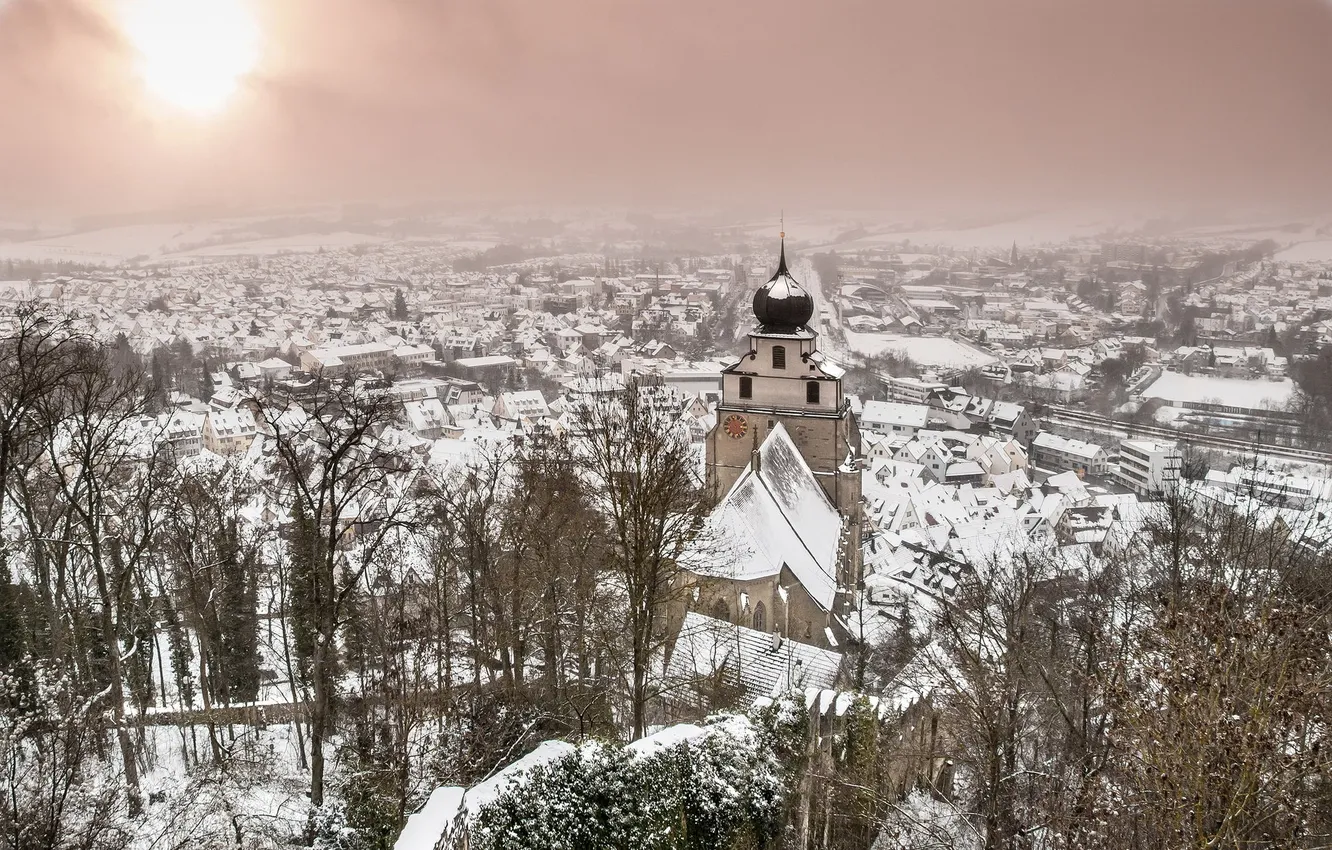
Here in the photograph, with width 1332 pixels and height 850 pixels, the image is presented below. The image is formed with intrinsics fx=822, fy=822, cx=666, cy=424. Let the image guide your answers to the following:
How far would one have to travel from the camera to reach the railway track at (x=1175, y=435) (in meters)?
52.3

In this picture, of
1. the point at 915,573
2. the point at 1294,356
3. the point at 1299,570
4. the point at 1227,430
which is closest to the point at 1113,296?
the point at 1294,356

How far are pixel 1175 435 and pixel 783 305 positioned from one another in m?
49.7

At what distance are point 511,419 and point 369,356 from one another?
31.0 metres

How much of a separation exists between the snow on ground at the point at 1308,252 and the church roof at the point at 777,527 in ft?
452

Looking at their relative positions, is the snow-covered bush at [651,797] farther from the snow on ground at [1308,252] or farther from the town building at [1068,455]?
the snow on ground at [1308,252]

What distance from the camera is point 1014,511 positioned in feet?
150

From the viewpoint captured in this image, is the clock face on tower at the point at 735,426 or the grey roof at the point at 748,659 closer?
the grey roof at the point at 748,659

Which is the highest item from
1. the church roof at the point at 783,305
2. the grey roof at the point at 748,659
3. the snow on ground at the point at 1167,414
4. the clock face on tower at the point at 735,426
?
the church roof at the point at 783,305

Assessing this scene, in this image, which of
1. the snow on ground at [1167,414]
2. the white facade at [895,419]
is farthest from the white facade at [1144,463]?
the white facade at [895,419]

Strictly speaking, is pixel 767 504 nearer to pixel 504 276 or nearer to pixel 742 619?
pixel 742 619

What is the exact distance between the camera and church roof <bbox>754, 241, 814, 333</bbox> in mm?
24625

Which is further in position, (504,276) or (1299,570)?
(504,276)

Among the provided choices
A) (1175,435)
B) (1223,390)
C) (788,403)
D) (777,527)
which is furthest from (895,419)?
(777,527)

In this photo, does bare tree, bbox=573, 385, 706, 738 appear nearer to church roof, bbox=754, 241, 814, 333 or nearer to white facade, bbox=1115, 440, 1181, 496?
church roof, bbox=754, 241, 814, 333
